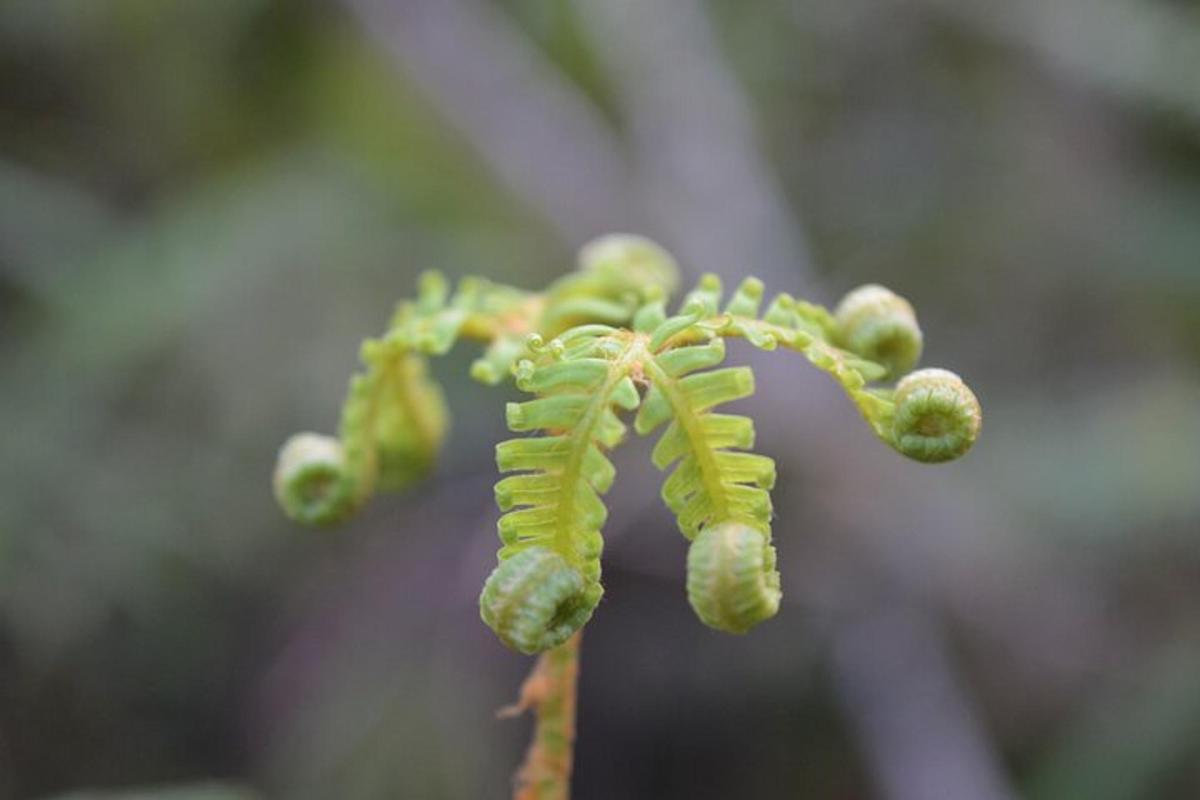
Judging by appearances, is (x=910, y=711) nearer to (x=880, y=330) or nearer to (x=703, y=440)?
(x=880, y=330)

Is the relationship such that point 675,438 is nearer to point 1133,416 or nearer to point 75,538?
point 75,538

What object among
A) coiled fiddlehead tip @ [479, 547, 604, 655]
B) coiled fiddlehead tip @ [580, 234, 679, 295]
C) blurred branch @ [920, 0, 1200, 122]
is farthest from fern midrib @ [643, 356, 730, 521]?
blurred branch @ [920, 0, 1200, 122]

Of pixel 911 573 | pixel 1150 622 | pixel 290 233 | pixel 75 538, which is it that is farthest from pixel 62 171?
pixel 1150 622

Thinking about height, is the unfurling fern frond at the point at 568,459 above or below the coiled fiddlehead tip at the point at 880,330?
below

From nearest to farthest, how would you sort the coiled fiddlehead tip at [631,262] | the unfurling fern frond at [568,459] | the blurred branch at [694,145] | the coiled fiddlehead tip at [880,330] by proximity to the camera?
the unfurling fern frond at [568,459], the coiled fiddlehead tip at [880,330], the coiled fiddlehead tip at [631,262], the blurred branch at [694,145]

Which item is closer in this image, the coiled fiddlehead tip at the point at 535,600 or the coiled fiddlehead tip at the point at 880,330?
the coiled fiddlehead tip at the point at 535,600

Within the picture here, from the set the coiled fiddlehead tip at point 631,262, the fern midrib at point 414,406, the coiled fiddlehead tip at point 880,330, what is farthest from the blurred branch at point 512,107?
the coiled fiddlehead tip at point 880,330

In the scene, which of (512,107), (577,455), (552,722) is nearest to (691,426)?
(577,455)

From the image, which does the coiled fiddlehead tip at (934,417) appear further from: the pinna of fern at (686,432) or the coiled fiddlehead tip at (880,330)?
the coiled fiddlehead tip at (880,330)
